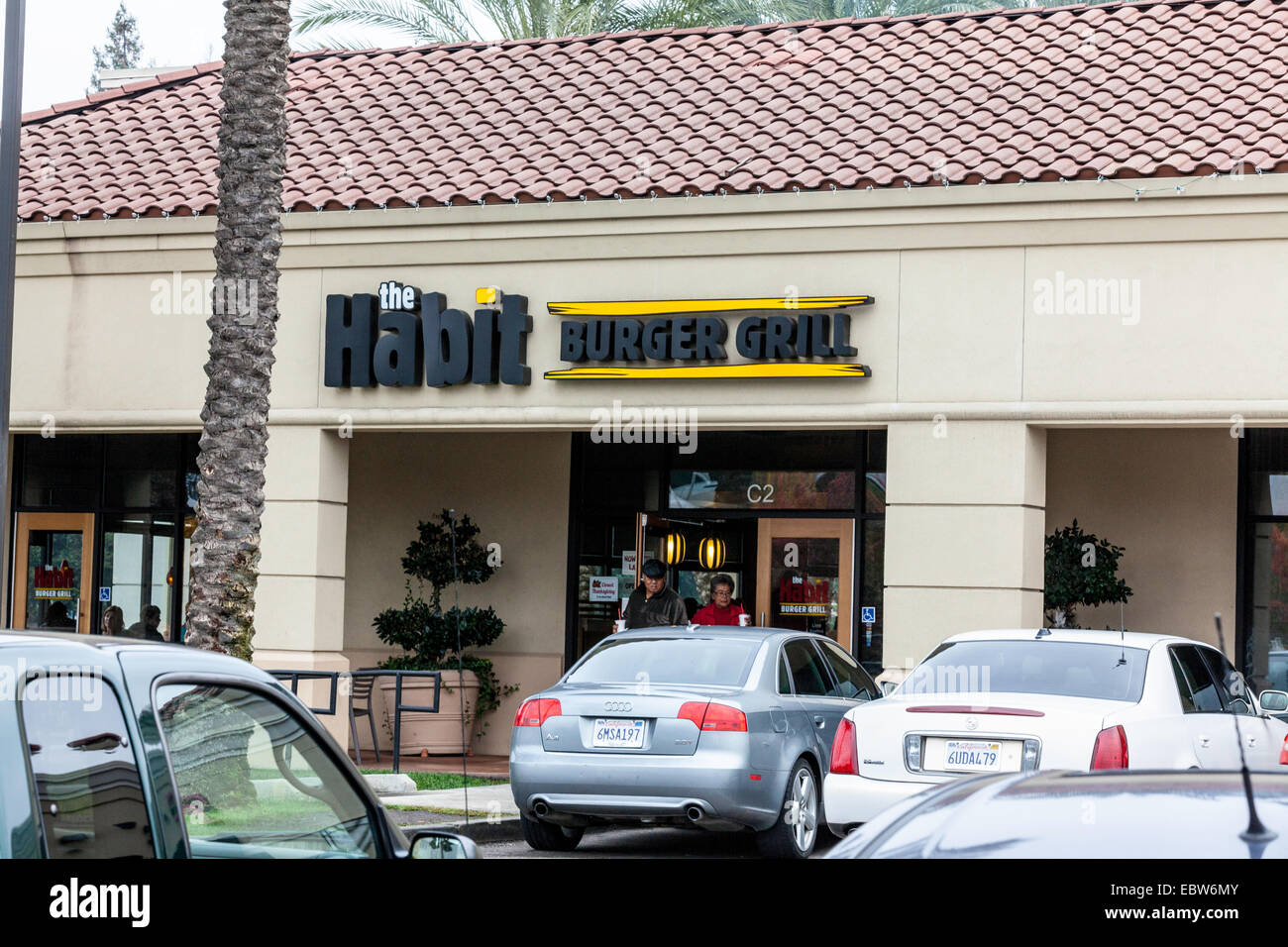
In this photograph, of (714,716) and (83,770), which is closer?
(83,770)

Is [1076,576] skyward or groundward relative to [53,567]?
skyward

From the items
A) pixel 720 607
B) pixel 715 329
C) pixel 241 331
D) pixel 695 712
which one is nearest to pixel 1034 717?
pixel 695 712

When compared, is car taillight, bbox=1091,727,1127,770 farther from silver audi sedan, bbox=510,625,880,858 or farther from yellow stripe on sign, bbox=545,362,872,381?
yellow stripe on sign, bbox=545,362,872,381

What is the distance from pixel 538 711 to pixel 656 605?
4.34 m

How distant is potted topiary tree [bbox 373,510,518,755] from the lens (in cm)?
1670

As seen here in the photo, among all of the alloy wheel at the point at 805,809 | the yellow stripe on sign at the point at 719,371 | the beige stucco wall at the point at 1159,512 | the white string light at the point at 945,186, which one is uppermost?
the white string light at the point at 945,186

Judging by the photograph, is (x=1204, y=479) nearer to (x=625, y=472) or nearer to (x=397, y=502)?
(x=625, y=472)

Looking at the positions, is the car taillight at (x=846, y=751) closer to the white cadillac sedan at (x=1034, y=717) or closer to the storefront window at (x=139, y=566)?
the white cadillac sedan at (x=1034, y=717)

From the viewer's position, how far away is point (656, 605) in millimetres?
14430

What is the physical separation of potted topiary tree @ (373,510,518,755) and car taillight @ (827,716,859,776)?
26.4 ft

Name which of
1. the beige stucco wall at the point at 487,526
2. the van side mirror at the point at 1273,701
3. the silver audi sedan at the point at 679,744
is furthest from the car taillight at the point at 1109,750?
the beige stucco wall at the point at 487,526

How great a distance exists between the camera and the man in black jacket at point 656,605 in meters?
14.4

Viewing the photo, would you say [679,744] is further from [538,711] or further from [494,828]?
[494,828]

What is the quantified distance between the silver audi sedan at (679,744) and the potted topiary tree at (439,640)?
20.2 ft
